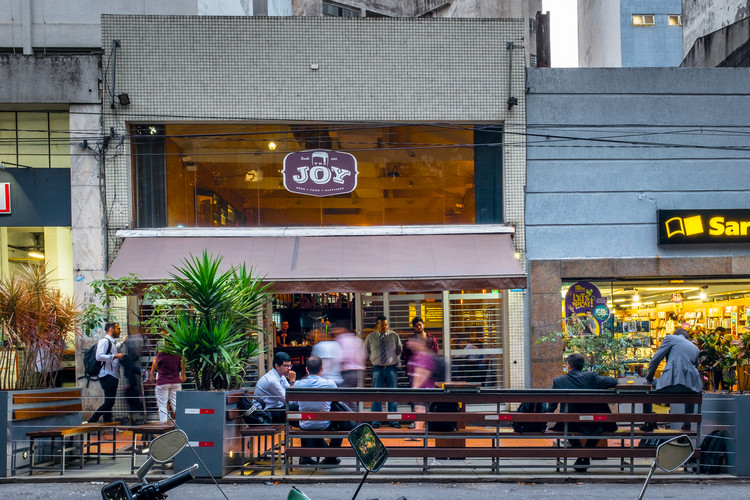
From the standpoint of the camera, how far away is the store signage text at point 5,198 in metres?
13.9

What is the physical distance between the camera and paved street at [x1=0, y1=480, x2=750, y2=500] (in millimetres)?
7949

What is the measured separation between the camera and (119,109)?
45.4 ft

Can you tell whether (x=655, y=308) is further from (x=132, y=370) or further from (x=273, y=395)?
(x=132, y=370)

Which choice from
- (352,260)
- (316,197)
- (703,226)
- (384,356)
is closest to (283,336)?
(352,260)

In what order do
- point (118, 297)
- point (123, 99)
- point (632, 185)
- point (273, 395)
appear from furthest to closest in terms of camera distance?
point (632, 185) → point (123, 99) → point (118, 297) → point (273, 395)

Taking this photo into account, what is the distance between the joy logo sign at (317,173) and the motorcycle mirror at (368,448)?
35.5 ft

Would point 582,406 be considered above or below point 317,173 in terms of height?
below

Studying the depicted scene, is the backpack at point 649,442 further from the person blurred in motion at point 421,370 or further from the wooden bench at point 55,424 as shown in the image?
the wooden bench at point 55,424

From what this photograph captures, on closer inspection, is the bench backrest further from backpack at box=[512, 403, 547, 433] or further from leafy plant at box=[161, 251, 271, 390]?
backpack at box=[512, 403, 547, 433]

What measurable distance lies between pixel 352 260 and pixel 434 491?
5794 millimetres

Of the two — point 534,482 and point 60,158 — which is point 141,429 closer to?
point 534,482

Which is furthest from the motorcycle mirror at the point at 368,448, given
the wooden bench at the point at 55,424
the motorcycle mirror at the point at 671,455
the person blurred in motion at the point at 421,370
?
the person blurred in motion at the point at 421,370

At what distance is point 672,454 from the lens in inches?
143

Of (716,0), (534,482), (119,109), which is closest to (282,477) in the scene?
(534,482)
